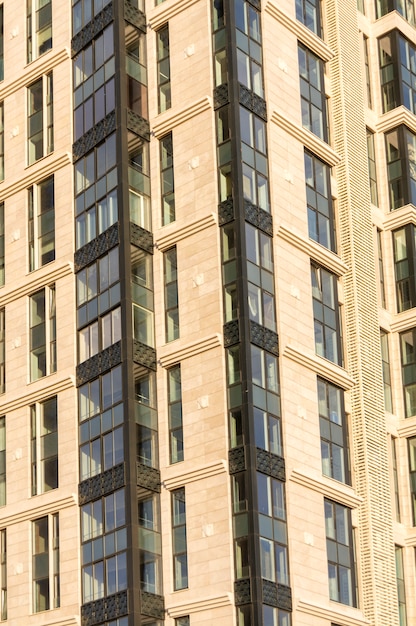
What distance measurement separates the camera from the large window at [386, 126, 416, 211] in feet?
212

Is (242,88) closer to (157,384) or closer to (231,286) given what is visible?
(231,286)

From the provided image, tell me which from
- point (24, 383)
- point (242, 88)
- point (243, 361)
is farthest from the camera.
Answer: point (24, 383)

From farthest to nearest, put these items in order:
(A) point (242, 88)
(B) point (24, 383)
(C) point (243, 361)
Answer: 1. (B) point (24, 383)
2. (A) point (242, 88)
3. (C) point (243, 361)

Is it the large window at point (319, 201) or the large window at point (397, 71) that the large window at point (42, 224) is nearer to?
the large window at point (319, 201)

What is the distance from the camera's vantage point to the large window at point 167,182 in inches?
2280

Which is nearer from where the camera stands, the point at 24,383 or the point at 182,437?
the point at 182,437

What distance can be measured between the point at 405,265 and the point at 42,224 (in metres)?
15.1

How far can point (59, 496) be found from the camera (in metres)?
57.5

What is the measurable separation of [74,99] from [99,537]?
721 inches

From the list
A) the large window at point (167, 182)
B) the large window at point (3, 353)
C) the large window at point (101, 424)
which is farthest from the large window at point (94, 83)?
the large window at point (101, 424)

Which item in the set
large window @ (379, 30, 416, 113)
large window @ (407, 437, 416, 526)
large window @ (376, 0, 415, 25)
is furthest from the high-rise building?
large window @ (376, 0, 415, 25)

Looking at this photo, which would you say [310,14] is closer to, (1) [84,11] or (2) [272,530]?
(1) [84,11]

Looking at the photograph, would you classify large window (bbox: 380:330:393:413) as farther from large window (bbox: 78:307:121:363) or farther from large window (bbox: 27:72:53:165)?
large window (bbox: 27:72:53:165)

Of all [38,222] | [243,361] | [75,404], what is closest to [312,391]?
[243,361]
